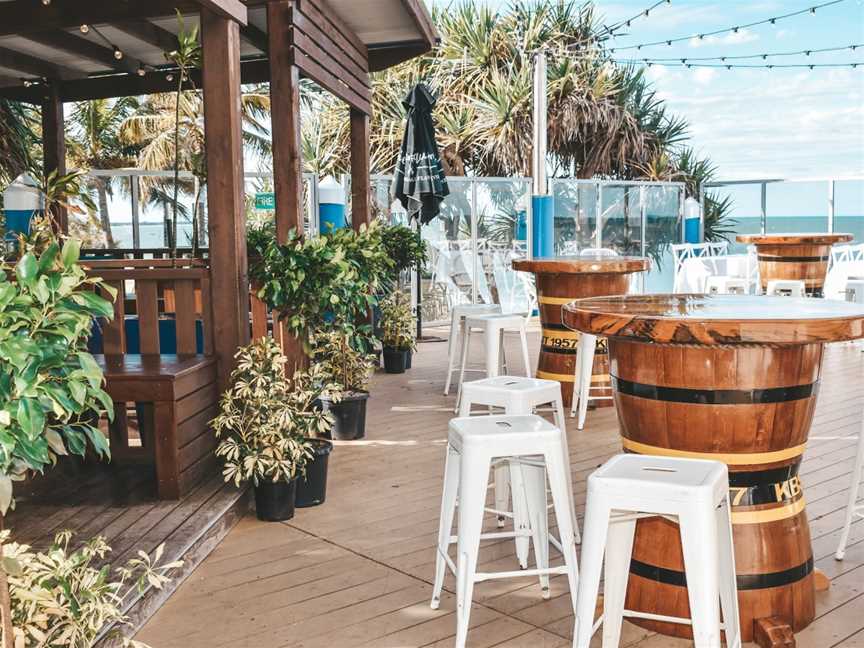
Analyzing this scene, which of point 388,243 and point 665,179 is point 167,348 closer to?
point 388,243

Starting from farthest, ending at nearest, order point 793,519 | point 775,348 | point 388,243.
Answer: point 388,243 → point 793,519 → point 775,348

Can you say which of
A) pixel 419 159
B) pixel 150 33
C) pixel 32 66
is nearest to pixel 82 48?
pixel 150 33

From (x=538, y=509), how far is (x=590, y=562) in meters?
0.70

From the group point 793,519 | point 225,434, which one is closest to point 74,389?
point 793,519

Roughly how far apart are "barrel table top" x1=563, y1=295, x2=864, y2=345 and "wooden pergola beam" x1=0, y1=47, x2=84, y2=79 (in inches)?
201

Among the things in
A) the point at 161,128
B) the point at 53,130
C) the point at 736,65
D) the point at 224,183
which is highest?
the point at 736,65

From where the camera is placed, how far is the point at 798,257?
793cm

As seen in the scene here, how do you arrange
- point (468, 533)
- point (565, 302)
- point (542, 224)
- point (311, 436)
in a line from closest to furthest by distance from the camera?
point (468, 533) < point (311, 436) < point (565, 302) < point (542, 224)

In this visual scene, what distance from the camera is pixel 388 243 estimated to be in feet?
22.2

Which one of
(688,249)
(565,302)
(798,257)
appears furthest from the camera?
(688,249)

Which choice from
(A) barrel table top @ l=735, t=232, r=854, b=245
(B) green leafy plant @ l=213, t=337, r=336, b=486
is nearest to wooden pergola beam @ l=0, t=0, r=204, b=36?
(B) green leafy plant @ l=213, t=337, r=336, b=486

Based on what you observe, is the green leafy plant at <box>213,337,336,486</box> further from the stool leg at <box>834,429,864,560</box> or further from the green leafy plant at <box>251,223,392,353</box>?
the stool leg at <box>834,429,864,560</box>

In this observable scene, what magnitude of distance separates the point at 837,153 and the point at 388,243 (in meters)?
25.8

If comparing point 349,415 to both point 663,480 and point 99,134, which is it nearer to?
point 663,480
